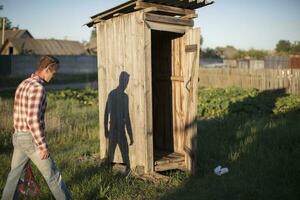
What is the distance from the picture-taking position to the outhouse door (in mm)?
6949

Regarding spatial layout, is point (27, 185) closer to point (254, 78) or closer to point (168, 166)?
point (168, 166)

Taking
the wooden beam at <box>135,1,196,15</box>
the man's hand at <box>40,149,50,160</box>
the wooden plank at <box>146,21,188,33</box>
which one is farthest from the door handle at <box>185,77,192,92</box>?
the man's hand at <box>40,149,50,160</box>

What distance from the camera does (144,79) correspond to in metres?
6.58

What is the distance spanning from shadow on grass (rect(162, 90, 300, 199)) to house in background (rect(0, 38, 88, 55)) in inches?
1503

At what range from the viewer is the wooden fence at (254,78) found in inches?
741

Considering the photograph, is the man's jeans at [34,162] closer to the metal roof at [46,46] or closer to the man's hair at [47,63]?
the man's hair at [47,63]

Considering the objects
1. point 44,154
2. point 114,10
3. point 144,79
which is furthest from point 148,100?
point 44,154

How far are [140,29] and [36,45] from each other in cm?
4356

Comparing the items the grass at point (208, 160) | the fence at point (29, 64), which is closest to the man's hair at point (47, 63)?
the grass at point (208, 160)

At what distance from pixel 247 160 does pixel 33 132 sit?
445 cm

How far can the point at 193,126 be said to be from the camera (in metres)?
7.06

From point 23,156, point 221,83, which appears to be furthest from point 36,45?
point 23,156

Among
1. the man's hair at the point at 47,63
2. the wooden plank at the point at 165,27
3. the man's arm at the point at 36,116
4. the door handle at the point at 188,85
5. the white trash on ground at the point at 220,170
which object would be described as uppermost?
the wooden plank at the point at 165,27

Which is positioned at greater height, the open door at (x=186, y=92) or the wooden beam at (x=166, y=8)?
the wooden beam at (x=166, y=8)
